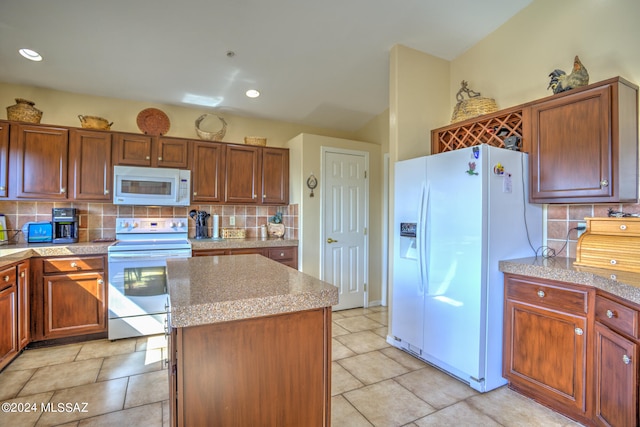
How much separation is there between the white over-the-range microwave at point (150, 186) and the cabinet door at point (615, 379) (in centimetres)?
370


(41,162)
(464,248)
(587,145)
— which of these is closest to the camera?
(587,145)

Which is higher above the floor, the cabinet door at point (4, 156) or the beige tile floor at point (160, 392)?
the cabinet door at point (4, 156)

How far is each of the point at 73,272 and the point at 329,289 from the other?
291cm

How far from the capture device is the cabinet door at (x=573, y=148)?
2018mm

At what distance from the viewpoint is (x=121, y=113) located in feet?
11.8

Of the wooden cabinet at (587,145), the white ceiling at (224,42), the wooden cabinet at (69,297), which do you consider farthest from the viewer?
the wooden cabinet at (69,297)

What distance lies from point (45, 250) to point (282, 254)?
7.39ft

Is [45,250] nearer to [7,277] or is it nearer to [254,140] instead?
[7,277]

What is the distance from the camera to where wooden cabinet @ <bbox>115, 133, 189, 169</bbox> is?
11.0ft

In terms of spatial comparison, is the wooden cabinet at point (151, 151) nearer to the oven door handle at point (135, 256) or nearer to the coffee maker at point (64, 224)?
the coffee maker at point (64, 224)

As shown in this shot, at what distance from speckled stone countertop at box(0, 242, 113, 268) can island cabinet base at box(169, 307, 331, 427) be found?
7.92 ft

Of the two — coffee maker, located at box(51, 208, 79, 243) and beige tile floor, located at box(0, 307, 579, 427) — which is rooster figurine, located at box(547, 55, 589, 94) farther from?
coffee maker, located at box(51, 208, 79, 243)

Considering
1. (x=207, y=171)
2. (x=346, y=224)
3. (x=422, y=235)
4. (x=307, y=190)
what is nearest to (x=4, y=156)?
(x=207, y=171)

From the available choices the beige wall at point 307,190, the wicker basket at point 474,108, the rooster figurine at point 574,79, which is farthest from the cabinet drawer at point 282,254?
the rooster figurine at point 574,79
